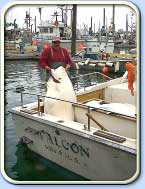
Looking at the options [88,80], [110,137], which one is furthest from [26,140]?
[88,80]

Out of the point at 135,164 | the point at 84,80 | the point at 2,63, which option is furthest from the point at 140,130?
the point at 84,80

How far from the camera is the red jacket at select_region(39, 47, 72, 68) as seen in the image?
9.30 ft

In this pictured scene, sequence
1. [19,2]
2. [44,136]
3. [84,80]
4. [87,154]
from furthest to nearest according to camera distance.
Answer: [84,80]
[44,136]
[87,154]
[19,2]

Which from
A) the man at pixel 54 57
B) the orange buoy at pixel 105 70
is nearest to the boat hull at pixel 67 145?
the man at pixel 54 57

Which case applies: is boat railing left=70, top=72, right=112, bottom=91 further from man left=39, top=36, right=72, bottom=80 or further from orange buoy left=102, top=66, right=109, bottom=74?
orange buoy left=102, top=66, right=109, bottom=74

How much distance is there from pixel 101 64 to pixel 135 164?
12451 millimetres

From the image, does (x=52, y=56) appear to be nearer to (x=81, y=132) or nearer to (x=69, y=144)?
(x=81, y=132)

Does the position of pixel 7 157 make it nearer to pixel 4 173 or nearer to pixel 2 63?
pixel 4 173

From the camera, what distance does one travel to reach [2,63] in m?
1.79

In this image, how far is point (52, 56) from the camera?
2.95 m

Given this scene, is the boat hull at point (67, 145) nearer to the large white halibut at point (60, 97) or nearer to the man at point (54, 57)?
the large white halibut at point (60, 97)

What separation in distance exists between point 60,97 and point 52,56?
36.8 inches

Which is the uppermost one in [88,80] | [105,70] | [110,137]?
[105,70]

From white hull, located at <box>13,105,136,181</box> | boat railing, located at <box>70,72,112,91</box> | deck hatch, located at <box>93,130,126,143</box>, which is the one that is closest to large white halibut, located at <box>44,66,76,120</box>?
white hull, located at <box>13,105,136,181</box>
